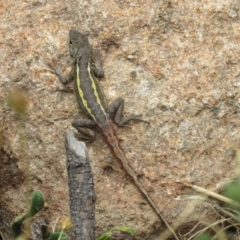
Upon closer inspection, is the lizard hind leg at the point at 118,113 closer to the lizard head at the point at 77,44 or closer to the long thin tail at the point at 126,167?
the long thin tail at the point at 126,167

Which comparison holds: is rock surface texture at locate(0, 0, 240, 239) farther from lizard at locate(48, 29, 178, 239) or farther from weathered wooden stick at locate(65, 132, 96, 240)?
weathered wooden stick at locate(65, 132, 96, 240)

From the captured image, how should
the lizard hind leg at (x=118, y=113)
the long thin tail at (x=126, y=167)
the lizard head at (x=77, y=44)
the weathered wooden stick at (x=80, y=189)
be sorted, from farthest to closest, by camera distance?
the lizard head at (x=77, y=44) < the lizard hind leg at (x=118, y=113) < the long thin tail at (x=126, y=167) < the weathered wooden stick at (x=80, y=189)

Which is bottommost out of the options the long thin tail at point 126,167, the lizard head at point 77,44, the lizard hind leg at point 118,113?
the long thin tail at point 126,167

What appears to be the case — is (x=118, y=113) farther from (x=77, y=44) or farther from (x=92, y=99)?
(x=77, y=44)

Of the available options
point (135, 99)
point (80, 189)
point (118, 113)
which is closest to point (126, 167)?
point (118, 113)

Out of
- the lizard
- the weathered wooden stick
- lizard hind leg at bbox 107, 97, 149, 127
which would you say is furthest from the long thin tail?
the weathered wooden stick

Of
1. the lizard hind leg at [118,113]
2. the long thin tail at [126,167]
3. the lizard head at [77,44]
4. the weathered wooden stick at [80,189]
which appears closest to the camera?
the weathered wooden stick at [80,189]

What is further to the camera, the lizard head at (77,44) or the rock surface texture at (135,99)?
the lizard head at (77,44)

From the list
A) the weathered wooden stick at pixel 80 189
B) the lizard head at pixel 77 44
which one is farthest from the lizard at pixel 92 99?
the weathered wooden stick at pixel 80 189
